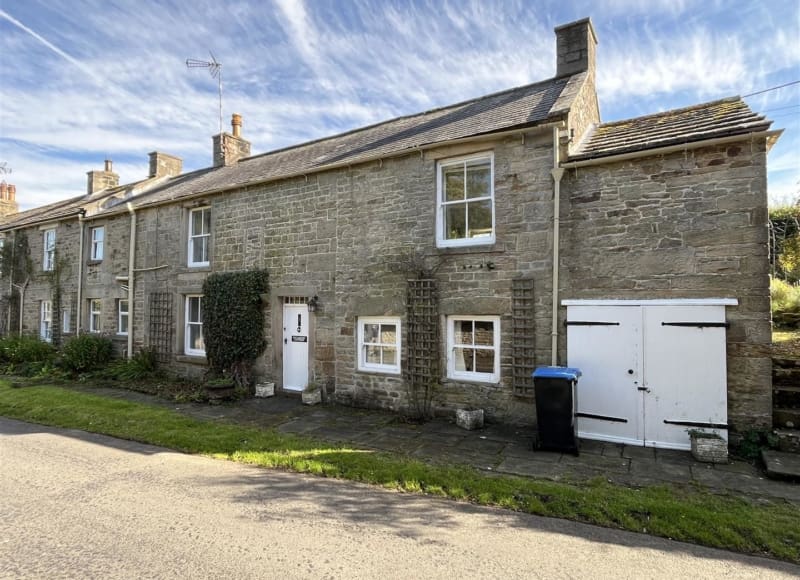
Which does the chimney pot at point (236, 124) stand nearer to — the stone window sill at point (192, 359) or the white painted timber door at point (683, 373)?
the stone window sill at point (192, 359)

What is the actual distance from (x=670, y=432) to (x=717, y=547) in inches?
119

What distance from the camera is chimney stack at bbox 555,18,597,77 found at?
10039 millimetres

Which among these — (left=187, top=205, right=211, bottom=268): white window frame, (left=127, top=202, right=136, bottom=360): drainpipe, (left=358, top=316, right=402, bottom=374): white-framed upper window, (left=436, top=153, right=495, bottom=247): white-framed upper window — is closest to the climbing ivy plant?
(left=187, top=205, right=211, bottom=268): white window frame

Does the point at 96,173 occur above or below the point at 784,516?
above

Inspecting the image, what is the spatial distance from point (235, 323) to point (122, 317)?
6.29 metres

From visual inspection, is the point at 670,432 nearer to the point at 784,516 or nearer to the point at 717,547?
the point at 784,516

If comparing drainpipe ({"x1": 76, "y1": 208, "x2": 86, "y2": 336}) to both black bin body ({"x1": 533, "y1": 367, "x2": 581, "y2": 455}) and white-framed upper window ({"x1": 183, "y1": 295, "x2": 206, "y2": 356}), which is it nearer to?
white-framed upper window ({"x1": 183, "y1": 295, "x2": 206, "y2": 356})

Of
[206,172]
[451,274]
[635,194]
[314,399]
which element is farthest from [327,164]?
[206,172]

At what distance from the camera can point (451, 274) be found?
854cm

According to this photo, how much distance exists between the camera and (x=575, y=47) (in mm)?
10203

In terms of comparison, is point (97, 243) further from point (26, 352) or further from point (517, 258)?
point (517, 258)

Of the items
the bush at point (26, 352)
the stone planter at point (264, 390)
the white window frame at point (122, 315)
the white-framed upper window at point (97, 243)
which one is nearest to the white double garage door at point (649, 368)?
the stone planter at point (264, 390)

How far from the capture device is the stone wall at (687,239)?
20.9 feet

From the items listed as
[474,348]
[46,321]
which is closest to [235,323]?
[474,348]
